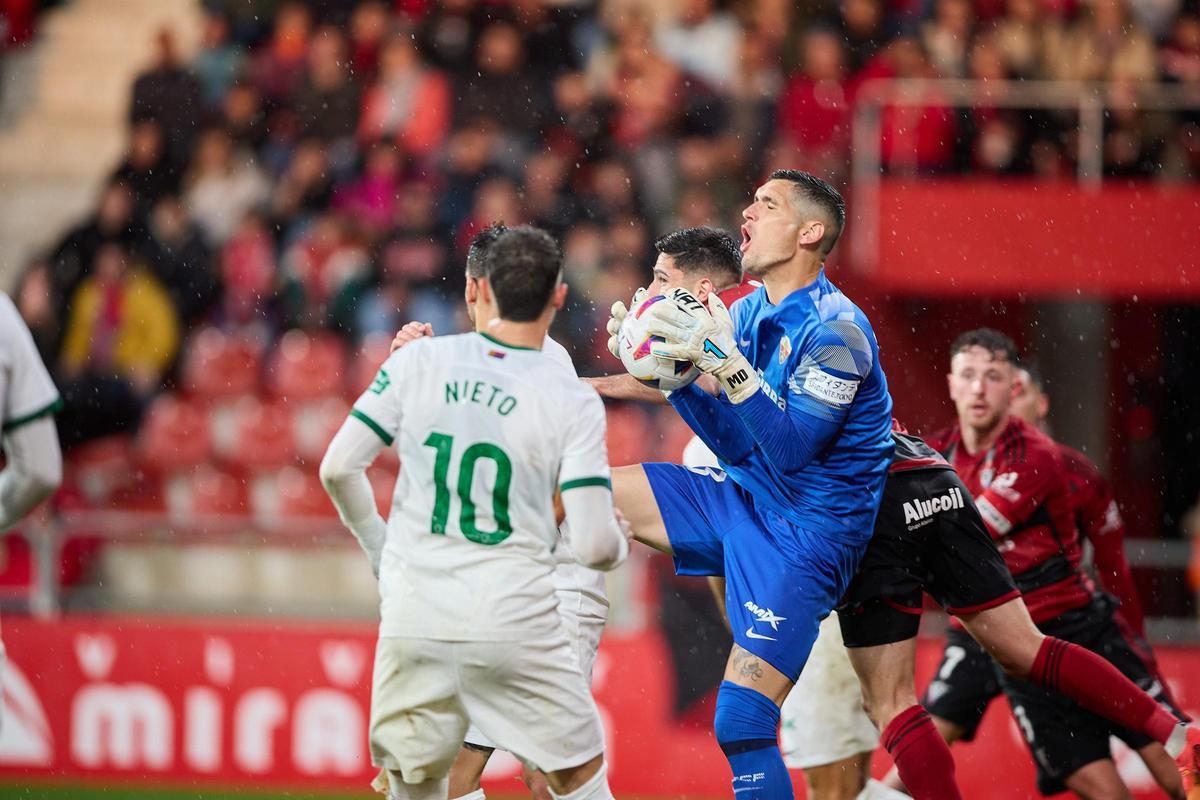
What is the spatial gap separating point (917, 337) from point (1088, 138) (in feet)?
5.82

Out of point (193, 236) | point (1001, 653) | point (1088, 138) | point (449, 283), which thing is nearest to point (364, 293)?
point (449, 283)

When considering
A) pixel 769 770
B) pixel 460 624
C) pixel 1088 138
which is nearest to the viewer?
pixel 460 624

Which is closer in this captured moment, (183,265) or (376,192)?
(183,265)

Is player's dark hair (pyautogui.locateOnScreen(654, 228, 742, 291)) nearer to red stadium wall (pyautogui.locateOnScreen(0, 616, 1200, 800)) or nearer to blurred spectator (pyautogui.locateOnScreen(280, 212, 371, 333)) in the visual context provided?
red stadium wall (pyautogui.locateOnScreen(0, 616, 1200, 800))

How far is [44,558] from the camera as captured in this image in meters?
9.70

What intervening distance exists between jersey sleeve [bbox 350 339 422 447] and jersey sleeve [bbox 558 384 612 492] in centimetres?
49

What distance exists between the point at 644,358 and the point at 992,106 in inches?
260

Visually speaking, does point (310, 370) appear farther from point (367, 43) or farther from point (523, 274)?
point (523, 274)

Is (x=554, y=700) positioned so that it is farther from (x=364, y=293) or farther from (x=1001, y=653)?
(x=364, y=293)

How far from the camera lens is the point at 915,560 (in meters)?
6.04

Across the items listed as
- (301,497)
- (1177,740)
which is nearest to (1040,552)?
(1177,740)

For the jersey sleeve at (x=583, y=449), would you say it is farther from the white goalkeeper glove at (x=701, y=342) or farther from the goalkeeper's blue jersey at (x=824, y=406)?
the goalkeeper's blue jersey at (x=824, y=406)

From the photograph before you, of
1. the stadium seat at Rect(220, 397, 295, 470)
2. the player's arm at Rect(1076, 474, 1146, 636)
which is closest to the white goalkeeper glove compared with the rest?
the player's arm at Rect(1076, 474, 1146, 636)

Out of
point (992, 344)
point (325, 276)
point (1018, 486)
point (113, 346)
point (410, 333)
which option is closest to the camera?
point (410, 333)
